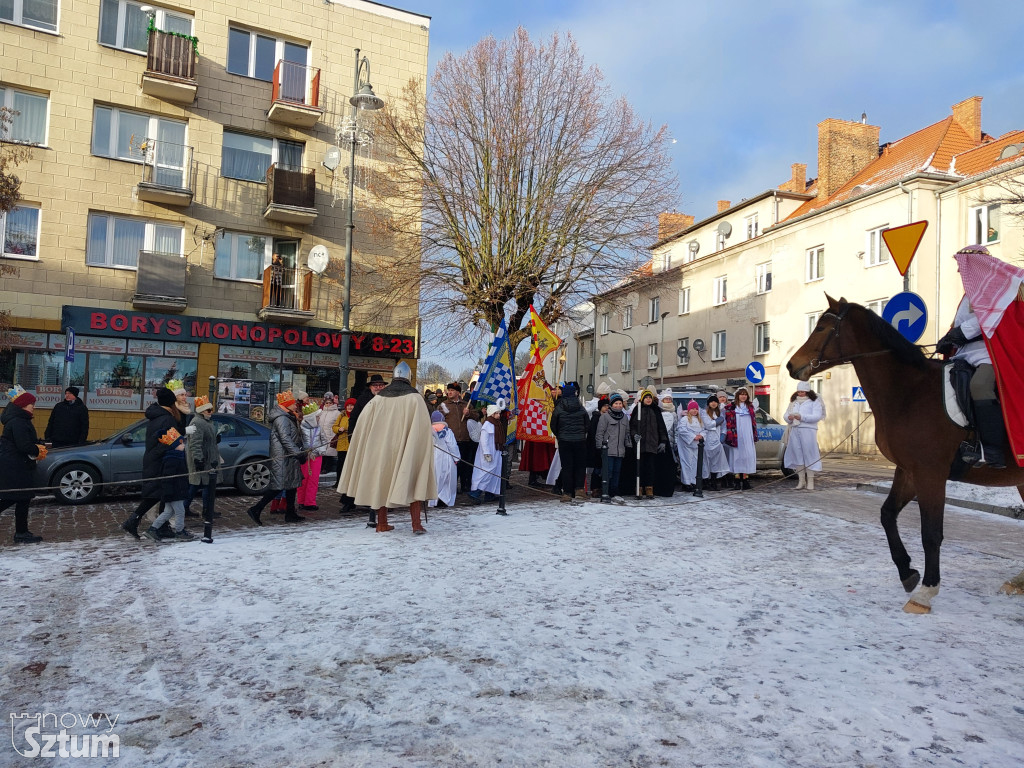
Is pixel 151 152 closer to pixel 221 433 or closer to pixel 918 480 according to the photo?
pixel 221 433

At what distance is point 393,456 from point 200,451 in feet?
7.77

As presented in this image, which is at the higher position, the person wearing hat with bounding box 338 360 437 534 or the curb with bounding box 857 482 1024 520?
the person wearing hat with bounding box 338 360 437 534

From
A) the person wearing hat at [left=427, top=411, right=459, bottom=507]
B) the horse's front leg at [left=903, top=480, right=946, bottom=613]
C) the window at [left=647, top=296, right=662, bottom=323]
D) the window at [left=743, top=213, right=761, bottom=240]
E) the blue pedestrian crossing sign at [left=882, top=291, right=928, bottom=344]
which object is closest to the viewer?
the horse's front leg at [left=903, top=480, right=946, bottom=613]

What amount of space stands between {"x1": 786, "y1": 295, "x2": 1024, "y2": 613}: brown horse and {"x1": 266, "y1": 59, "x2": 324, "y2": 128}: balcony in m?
21.8

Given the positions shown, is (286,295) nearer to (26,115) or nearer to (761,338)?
(26,115)

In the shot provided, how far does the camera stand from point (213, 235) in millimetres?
23906

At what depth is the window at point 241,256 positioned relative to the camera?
2422 cm

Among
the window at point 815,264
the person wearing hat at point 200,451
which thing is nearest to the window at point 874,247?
the window at point 815,264

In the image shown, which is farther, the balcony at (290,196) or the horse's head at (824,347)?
the balcony at (290,196)

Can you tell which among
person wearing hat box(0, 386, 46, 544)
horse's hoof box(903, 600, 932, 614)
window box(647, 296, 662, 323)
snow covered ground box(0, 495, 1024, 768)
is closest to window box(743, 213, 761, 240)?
window box(647, 296, 662, 323)

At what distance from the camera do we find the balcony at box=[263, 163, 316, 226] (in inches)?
947

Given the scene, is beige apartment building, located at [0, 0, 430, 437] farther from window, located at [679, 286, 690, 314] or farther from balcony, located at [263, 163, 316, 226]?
window, located at [679, 286, 690, 314]

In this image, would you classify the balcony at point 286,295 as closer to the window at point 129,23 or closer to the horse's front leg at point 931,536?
the window at point 129,23

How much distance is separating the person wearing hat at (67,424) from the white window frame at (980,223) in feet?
96.0
